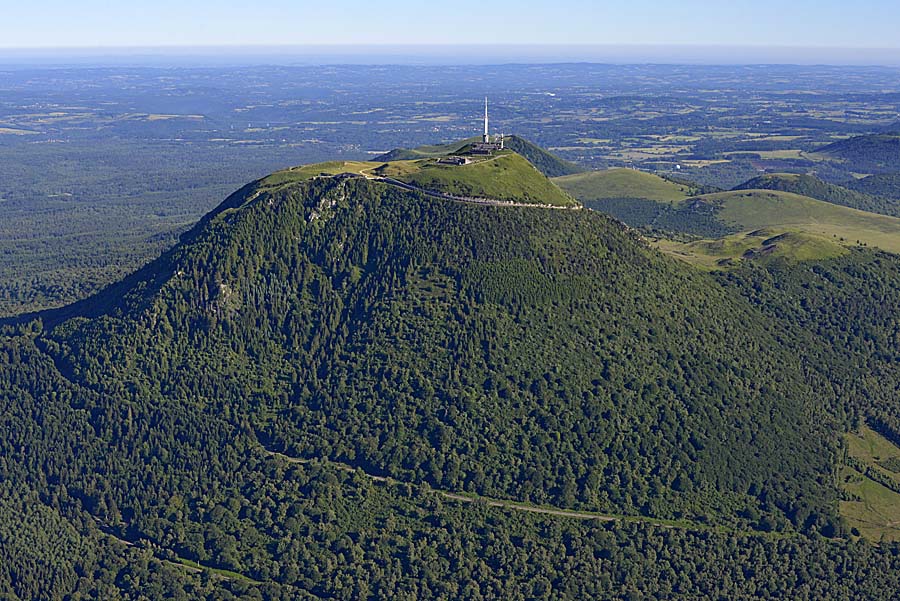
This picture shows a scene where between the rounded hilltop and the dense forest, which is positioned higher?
the rounded hilltop

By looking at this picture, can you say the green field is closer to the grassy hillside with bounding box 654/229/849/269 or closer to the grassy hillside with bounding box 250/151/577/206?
the grassy hillside with bounding box 654/229/849/269

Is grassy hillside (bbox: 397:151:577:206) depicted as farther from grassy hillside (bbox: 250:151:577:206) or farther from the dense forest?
the dense forest

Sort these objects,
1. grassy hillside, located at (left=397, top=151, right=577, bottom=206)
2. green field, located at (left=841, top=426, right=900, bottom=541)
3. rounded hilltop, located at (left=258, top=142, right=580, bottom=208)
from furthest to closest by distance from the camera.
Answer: grassy hillside, located at (left=397, top=151, right=577, bottom=206) < rounded hilltop, located at (left=258, top=142, right=580, bottom=208) < green field, located at (left=841, top=426, right=900, bottom=541)

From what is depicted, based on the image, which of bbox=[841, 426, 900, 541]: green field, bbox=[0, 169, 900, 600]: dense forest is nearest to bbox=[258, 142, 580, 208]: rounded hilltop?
bbox=[0, 169, 900, 600]: dense forest

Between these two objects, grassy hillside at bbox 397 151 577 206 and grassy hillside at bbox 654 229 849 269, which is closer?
grassy hillside at bbox 397 151 577 206

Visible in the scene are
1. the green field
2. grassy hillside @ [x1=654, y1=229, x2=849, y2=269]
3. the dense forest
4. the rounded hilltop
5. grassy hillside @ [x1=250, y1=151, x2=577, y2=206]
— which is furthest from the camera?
grassy hillside @ [x1=654, y1=229, x2=849, y2=269]

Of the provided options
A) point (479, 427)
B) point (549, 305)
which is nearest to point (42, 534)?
point (479, 427)

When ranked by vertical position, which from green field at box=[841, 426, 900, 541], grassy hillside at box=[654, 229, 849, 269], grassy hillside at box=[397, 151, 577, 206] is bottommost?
green field at box=[841, 426, 900, 541]

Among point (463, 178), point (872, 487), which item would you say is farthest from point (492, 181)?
point (872, 487)

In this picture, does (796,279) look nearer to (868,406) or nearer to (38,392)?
(868,406)
